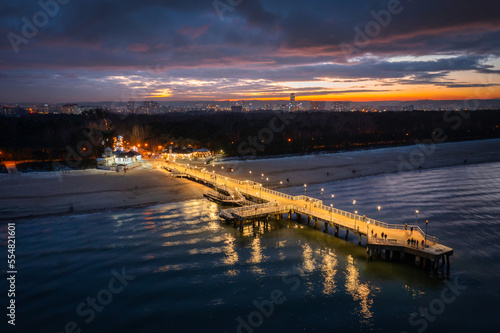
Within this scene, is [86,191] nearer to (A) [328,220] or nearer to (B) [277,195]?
(B) [277,195]

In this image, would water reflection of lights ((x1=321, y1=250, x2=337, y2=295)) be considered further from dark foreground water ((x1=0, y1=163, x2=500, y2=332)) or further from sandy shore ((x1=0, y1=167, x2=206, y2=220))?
sandy shore ((x1=0, y1=167, x2=206, y2=220))

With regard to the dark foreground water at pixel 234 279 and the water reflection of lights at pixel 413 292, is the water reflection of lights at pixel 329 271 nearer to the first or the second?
the dark foreground water at pixel 234 279

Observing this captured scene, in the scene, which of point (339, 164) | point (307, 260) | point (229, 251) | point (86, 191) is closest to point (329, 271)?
point (307, 260)

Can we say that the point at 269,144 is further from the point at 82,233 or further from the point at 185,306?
the point at 185,306

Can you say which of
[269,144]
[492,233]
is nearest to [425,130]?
[269,144]

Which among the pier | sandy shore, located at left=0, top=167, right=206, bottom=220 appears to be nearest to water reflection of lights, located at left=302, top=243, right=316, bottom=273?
the pier

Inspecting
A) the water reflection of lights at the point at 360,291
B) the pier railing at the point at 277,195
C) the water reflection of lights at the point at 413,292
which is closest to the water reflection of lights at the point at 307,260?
the water reflection of lights at the point at 360,291
